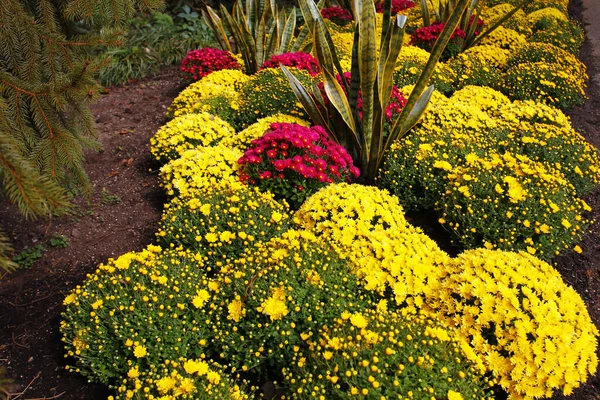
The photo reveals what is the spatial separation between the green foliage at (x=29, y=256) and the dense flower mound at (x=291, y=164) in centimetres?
173

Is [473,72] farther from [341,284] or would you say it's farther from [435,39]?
[341,284]

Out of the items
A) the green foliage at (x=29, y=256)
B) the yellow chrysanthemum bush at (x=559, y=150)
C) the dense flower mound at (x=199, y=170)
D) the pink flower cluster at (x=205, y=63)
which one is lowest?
the green foliage at (x=29, y=256)

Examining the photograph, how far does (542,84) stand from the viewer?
19.3 feet

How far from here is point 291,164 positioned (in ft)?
11.8

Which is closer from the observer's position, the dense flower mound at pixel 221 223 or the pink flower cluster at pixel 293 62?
the dense flower mound at pixel 221 223

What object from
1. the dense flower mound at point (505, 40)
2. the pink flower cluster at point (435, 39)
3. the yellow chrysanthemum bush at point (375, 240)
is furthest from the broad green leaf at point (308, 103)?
the dense flower mound at point (505, 40)

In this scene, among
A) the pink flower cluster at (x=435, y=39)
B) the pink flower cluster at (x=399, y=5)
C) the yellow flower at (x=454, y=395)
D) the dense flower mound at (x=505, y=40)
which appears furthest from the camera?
the pink flower cluster at (x=399, y=5)

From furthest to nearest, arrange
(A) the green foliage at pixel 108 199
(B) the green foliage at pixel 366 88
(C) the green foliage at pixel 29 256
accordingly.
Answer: (A) the green foliage at pixel 108 199 → (B) the green foliage at pixel 366 88 → (C) the green foliage at pixel 29 256

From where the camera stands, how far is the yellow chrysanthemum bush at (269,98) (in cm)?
502

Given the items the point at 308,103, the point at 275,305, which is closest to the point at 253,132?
the point at 308,103

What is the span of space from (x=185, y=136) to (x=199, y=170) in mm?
846

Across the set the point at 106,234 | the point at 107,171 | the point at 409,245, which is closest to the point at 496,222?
the point at 409,245

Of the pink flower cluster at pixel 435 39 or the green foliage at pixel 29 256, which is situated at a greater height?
the pink flower cluster at pixel 435 39

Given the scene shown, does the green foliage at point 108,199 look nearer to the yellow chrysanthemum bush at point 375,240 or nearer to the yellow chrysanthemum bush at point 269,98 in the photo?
the yellow chrysanthemum bush at point 269,98
